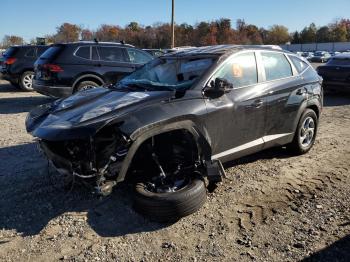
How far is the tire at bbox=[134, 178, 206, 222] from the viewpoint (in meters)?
3.97

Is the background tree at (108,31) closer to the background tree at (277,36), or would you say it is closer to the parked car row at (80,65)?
the background tree at (277,36)

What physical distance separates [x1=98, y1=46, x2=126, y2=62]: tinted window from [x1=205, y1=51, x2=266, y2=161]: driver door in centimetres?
662

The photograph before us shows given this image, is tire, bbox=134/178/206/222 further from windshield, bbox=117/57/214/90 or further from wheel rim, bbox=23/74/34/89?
wheel rim, bbox=23/74/34/89

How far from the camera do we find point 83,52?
35.6 ft

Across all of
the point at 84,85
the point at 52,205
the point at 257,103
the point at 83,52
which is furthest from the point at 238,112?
the point at 83,52

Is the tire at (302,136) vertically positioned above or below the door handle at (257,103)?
below

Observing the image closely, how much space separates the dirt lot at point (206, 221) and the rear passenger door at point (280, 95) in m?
0.54

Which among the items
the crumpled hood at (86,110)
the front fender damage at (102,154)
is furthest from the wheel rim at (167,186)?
the crumpled hood at (86,110)

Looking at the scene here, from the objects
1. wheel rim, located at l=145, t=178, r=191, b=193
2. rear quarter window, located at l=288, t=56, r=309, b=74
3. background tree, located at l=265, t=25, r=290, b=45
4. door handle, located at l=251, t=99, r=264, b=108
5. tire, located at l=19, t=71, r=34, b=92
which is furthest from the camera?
background tree, located at l=265, t=25, r=290, b=45

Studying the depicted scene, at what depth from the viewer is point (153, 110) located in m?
4.06

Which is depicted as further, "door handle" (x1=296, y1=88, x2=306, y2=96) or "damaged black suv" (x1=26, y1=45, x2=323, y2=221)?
"door handle" (x1=296, y1=88, x2=306, y2=96)

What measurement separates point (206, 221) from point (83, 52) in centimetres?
797

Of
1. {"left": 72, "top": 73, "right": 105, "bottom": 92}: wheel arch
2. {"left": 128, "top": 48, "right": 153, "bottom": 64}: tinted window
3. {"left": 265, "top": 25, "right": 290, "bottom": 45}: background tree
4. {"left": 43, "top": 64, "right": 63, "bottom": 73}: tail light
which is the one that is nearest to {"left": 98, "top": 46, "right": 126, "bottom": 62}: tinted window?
{"left": 128, "top": 48, "right": 153, "bottom": 64}: tinted window

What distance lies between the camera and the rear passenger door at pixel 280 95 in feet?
17.6
